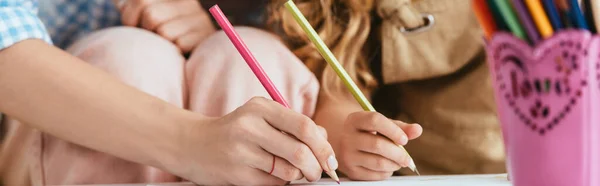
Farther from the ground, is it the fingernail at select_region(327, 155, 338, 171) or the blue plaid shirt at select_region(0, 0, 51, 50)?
the blue plaid shirt at select_region(0, 0, 51, 50)

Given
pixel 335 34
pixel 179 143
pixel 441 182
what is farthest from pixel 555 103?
pixel 335 34

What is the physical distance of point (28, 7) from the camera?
0.56 metres

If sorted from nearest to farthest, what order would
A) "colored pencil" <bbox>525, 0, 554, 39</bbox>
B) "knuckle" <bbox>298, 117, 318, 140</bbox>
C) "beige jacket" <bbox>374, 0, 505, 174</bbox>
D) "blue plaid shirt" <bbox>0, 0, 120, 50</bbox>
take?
1. "colored pencil" <bbox>525, 0, 554, 39</bbox>
2. "knuckle" <bbox>298, 117, 318, 140</bbox>
3. "beige jacket" <bbox>374, 0, 505, 174</bbox>
4. "blue plaid shirt" <bbox>0, 0, 120, 50</bbox>

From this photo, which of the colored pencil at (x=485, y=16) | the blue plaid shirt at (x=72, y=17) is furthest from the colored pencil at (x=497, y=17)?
the blue plaid shirt at (x=72, y=17)

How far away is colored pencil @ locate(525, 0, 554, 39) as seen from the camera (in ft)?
0.90

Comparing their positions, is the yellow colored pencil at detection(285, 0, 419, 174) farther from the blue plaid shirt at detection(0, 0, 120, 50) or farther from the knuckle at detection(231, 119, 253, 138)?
the blue plaid shirt at detection(0, 0, 120, 50)

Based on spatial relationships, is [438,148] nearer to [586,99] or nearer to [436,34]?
[436,34]

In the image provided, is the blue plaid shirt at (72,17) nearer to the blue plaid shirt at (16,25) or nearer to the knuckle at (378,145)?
the blue plaid shirt at (16,25)

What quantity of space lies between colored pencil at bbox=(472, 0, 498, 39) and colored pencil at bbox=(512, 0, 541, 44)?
0.05 ft

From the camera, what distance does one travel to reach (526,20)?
0.28 meters

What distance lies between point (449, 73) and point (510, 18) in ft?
1.17

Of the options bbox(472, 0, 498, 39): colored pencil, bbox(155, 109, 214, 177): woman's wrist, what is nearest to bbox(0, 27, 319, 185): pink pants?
bbox(155, 109, 214, 177): woman's wrist

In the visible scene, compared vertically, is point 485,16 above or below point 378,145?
above

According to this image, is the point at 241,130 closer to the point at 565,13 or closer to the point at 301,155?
the point at 301,155
